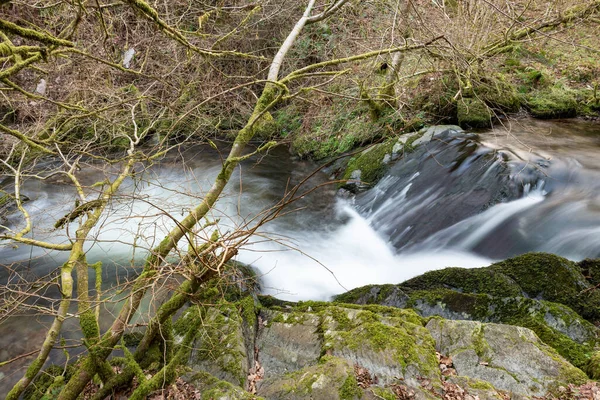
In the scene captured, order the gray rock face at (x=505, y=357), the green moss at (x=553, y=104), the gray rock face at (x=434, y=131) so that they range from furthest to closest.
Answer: the green moss at (x=553, y=104) < the gray rock face at (x=434, y=131) < the gray rock face at (x=505, y=357)

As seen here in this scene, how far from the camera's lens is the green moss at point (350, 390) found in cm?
291

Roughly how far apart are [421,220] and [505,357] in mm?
3948

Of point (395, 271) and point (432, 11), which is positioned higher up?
point (432, 11)

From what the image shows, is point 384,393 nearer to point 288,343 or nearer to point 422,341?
point 422,341

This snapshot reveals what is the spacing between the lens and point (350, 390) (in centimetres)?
294

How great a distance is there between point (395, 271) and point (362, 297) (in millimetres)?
1741

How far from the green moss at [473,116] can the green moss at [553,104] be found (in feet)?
4.11

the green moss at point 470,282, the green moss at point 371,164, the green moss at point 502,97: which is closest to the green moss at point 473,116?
the green moss at point 502,97

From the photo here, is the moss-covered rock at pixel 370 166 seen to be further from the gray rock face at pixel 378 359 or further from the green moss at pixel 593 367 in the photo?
the green moss at pixel 593 367

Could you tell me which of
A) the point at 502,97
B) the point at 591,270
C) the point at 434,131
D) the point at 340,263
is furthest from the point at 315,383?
the point at 502,97

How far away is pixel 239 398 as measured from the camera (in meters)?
2.99

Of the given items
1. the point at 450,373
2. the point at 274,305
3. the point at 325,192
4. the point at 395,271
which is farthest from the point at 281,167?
the point at 450,373

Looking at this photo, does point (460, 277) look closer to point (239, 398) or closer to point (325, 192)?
point (239, 398)

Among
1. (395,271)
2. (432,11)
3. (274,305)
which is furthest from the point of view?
(432,11)
